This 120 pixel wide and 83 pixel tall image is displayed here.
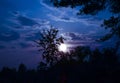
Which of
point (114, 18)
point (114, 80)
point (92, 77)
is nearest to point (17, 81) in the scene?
point (92, 77)

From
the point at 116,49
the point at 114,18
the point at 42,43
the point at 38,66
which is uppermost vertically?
the point at 42,43

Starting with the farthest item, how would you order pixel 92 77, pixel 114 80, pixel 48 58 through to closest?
pixel 48 58
pixel 92 77
pixel 114 80

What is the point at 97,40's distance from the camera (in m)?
21.9

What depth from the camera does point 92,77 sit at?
2759 centimetres

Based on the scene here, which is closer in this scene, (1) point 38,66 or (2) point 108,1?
(2) point 108,1

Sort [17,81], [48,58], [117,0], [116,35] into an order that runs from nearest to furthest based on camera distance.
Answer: [117,0]
[116,35]
[17,81]
[48,58]

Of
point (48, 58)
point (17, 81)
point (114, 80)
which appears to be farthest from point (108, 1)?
point (48, 58)

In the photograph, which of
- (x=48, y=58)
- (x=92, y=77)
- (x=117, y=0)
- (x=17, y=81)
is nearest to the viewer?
(x=117, y=0)

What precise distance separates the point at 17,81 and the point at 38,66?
1493 cm

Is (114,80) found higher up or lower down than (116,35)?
lower down

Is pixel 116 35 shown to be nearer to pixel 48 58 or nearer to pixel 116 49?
pixel 116 49

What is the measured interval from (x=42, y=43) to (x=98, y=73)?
2432 centimetres

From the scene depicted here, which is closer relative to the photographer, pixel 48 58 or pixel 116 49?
pixel 116 49

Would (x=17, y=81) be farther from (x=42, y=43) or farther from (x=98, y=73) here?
(x=42, y=43)
